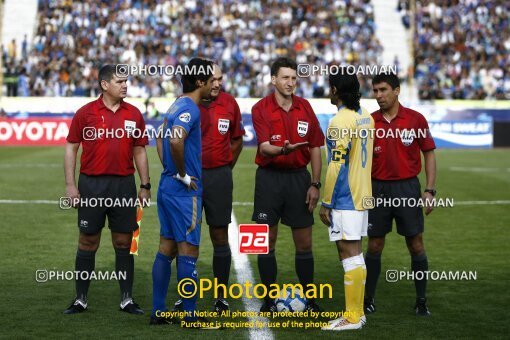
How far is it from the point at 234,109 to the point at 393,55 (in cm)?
3544

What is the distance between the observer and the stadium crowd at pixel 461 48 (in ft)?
132

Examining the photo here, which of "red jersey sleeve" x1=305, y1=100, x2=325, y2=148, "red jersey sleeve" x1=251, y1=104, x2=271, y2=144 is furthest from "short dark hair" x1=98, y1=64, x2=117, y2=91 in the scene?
"red jersey sleeve" x1=305, y1=100, x2=325, y2=148

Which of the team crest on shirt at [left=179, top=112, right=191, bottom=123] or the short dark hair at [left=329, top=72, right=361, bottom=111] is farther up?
the short dark hair at [left=329, top=72, right=361, bottom=111]

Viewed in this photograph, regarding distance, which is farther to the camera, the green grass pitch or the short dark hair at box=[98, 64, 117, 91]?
the short dark hair at box=[98, 64, 117, 91]

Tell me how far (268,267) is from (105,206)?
1648 millimetres

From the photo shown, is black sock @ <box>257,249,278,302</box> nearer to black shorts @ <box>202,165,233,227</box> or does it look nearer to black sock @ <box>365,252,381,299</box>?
black shorts @ <box>202,165,233,227</box>

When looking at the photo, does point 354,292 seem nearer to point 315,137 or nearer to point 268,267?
point 268,267

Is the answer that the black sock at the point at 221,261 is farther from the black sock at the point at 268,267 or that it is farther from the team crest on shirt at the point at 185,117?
the team crest on shirt at the point at 185,117

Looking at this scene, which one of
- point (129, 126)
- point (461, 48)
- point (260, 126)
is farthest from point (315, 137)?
point (461, 48)

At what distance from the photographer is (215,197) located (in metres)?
8.81

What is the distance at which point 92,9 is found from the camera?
41594 mm

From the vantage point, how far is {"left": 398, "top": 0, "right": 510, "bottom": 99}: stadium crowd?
132ft

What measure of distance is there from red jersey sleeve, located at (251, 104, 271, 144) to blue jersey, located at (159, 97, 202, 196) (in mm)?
895

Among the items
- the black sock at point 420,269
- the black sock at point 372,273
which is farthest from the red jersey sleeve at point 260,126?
the black sock at point 420,269
